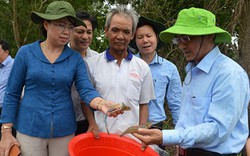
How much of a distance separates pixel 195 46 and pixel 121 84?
0.70 meters

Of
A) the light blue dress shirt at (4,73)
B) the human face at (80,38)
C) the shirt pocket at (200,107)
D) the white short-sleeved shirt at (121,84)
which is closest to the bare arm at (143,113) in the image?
the white short-sleeved shirt at (121,84)

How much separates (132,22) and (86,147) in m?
1.01

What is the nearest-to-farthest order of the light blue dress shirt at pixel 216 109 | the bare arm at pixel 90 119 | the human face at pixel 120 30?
the light blue dress shirt at pixel 216 109 → the bare arm at pixel 90 119 → the human face at pixel 120 30

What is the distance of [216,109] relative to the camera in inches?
71.6

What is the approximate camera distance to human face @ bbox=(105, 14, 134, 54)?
251cm

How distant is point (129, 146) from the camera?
2.31 metres

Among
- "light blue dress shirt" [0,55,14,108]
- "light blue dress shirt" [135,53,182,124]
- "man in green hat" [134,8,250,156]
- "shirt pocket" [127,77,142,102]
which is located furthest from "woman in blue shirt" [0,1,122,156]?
"light blue dress shirt" [0,55,14,108]

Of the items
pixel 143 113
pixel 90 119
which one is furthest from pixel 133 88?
pixel 90 119

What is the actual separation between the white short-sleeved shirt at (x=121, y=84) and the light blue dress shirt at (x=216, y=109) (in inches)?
21.9

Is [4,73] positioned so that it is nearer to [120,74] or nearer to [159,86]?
[159,86]

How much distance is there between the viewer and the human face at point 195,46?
198 centimetres

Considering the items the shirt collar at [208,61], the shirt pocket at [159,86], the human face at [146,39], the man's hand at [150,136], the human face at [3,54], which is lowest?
the human face at [3,54]

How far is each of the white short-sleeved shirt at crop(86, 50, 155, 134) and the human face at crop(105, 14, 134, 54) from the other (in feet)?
0.40

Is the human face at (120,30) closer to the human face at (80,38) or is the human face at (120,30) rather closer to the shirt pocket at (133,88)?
the shirt pocket at (133,88)
